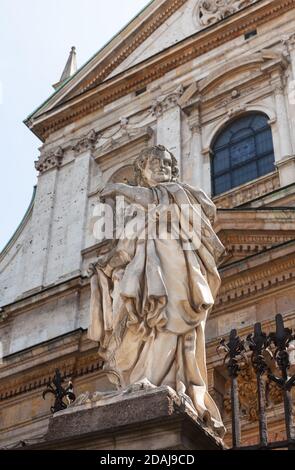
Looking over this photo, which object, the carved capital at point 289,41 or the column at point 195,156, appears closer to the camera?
the column at point 195,156

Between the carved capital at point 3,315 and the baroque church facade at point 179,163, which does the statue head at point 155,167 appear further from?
the carved capital at point 3,315

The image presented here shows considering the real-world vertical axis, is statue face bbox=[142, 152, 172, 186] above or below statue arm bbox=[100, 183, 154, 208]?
above

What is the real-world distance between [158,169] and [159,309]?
1221 mm

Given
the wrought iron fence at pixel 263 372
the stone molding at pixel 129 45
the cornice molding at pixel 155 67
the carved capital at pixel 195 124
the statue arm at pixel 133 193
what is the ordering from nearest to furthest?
the wrought iron fence at pixel 263 372, the statue arm at pixel 133 193, the carved capital at pixel 195 124, the cornice molding at pixel 155 67, the stone molding at pixel 129 45

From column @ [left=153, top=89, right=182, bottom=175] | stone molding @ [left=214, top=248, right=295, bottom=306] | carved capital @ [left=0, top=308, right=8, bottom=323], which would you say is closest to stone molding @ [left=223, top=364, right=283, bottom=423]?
stone molding @ [left=214, top=248, right=295, bottom=306]

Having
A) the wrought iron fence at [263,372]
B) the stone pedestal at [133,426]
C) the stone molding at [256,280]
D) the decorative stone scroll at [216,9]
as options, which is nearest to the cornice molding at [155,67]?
the decorative stone scroll at [216,9]

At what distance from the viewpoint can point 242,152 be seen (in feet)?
49.8

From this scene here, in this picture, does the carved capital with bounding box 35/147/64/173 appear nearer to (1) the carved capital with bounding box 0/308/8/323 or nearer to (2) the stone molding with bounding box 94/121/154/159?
(2) the stone molding with bounding box 94/121/154/159

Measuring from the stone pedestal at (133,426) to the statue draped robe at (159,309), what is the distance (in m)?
0.26

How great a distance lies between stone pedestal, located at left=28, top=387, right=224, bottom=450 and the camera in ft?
13.6

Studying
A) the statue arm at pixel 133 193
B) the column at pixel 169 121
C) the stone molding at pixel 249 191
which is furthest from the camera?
the column at pixel 169 121

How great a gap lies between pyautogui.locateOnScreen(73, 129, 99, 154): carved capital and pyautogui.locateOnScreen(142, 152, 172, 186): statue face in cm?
1187

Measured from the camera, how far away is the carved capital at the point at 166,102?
16562 millimetres
